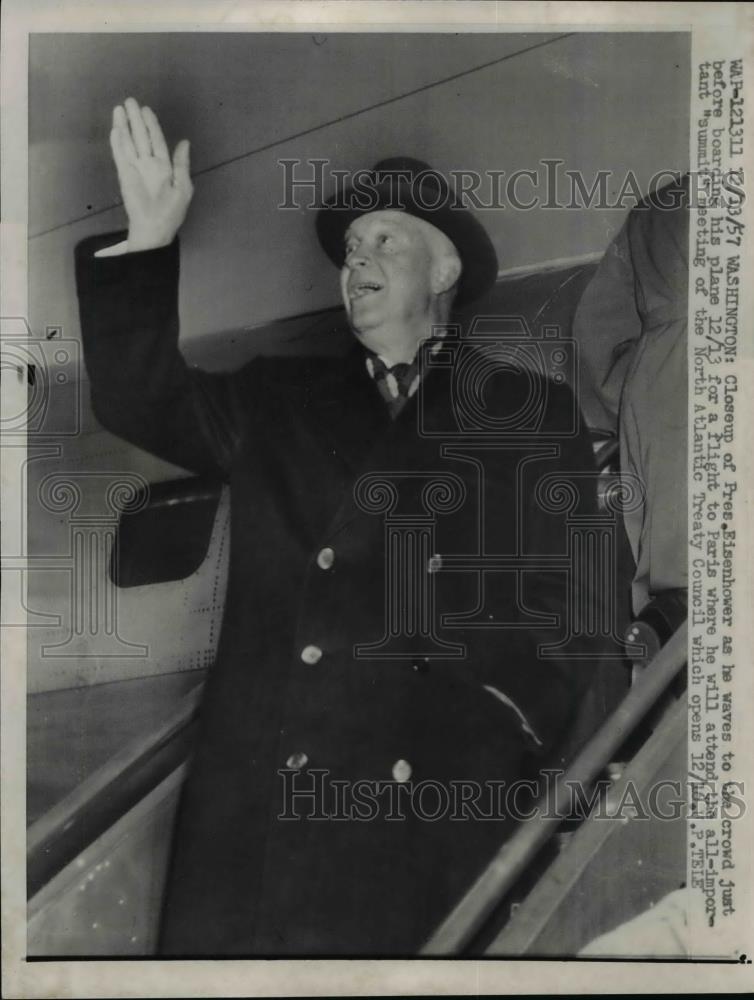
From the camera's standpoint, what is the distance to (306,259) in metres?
2.47

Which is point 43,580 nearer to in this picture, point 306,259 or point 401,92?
point 306,259

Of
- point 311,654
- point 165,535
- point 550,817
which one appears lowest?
point 550,817

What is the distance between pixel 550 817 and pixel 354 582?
687mm

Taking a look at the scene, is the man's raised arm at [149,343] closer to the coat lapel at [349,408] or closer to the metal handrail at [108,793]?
the coat lapel at [349,408]

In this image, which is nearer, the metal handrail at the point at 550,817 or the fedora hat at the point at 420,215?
the metal handrail at the point at 550,817

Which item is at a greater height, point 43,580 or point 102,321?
point 102,321

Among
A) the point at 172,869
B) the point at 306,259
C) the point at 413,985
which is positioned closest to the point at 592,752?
the point at 413,985

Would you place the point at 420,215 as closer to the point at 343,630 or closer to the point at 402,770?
the point at 343,630

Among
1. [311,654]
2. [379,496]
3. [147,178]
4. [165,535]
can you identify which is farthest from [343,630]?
[147,178]

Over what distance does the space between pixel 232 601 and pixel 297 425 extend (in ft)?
1.41

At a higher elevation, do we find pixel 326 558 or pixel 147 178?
pixel 147 178

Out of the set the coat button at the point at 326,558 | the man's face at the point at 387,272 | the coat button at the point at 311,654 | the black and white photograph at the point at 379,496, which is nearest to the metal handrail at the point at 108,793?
the black and white photograph at the point at 379,496

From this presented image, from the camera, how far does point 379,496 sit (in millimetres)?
2424

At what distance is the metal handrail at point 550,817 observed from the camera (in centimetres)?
235
